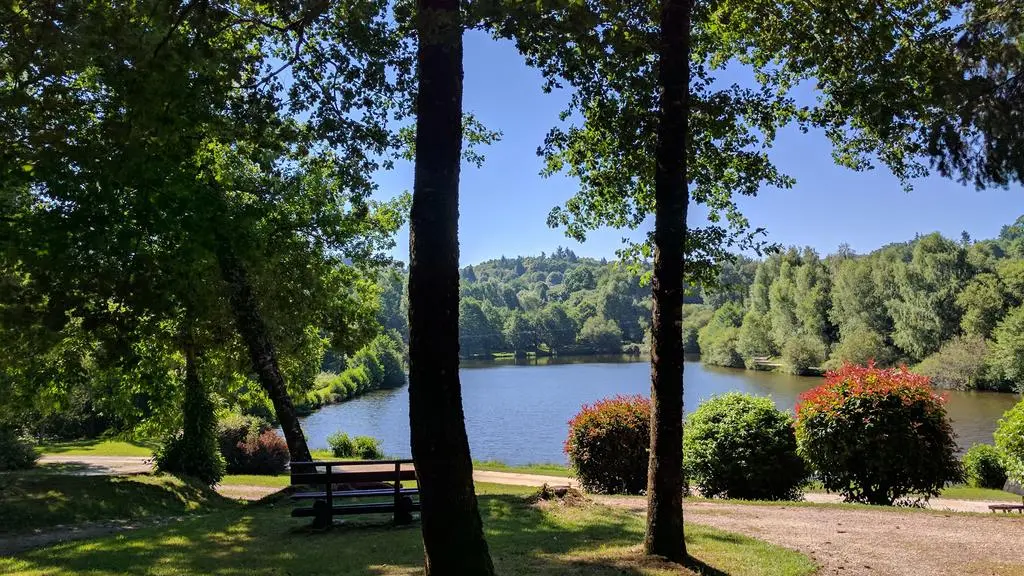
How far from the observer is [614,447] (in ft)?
46.1

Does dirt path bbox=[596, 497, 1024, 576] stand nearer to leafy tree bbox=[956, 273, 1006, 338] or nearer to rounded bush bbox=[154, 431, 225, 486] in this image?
rounded bush bbox=[154, 431, 225, 486]

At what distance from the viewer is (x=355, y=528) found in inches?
345

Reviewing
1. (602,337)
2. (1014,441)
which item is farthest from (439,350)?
(602,337)

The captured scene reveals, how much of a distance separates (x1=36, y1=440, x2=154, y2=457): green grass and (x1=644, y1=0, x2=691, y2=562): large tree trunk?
26.9m

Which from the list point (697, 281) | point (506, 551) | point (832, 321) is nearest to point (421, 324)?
point (506, 551)

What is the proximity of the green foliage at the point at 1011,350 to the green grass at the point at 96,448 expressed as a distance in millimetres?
54242

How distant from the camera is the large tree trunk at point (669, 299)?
240 inches

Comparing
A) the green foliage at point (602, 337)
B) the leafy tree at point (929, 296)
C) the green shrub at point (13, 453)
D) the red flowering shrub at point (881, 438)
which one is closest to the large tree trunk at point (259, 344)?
the red flowering shrub at point (881, 438)

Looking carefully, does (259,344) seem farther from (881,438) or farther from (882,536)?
(881,438)

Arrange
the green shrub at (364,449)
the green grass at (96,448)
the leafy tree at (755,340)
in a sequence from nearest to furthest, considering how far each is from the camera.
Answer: the green grass at (96,448)
the green shrub at (364,449)
the leafy tree at (755,340)

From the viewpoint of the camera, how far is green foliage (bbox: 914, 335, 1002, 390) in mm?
51156

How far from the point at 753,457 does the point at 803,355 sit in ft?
206

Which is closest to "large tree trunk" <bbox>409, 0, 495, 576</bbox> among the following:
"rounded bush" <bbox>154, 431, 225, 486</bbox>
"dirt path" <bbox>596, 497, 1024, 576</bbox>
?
"dirt path" <bbox>596, 497, 1024, 576</bbox>

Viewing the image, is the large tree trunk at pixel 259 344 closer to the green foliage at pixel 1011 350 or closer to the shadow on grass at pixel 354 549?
the shadow on grass at pixel 354 549
